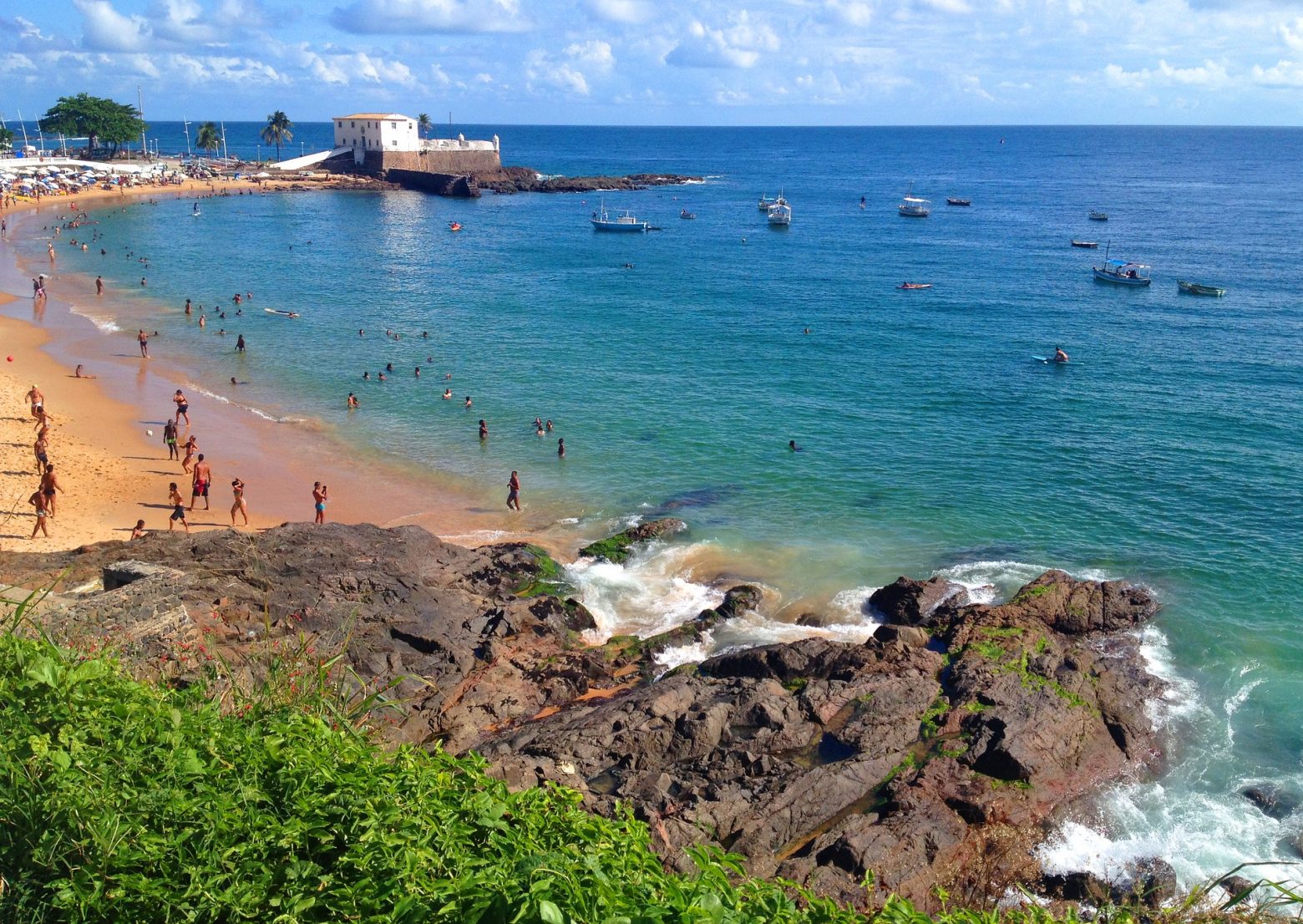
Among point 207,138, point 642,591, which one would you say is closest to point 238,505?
point 642,591

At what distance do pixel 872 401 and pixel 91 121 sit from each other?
129 meters

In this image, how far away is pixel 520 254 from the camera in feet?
277

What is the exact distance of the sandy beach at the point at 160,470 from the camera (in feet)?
98.3

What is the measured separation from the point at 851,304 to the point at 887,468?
3059 centimetres

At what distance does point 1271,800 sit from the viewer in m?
19.1

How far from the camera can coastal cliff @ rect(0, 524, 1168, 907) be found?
52.9ft

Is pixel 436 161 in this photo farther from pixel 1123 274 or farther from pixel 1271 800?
pixel 1271 800

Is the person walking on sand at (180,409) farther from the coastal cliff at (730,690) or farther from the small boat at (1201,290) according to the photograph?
the small boat at (1201,290)

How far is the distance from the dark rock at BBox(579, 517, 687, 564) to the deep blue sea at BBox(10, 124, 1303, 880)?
2.39 feet

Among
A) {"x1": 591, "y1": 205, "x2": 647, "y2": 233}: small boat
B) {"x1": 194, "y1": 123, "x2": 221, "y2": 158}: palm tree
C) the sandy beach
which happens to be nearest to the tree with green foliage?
{"x1": 194, "y1": 123, "x2": 221, "y2": 158}: palm tree

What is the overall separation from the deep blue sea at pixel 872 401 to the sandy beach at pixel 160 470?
7.77 feet

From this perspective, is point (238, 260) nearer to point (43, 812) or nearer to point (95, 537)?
point (95, 537)

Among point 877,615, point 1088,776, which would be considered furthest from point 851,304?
point 1088,776

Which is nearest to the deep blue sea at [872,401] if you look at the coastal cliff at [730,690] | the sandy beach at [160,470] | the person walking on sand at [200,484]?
the coastal cliff at [730,690]
